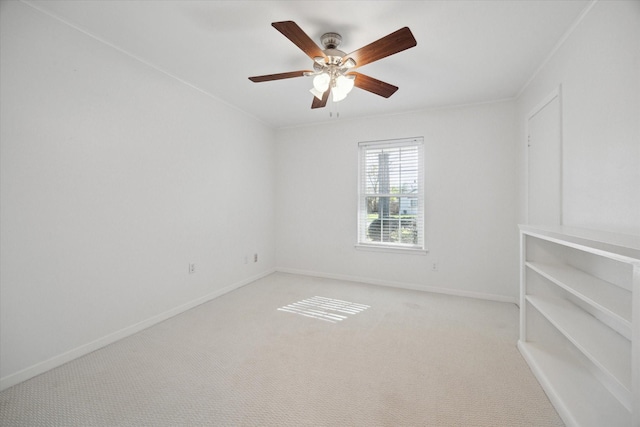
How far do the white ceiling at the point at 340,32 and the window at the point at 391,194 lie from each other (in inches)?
38.6

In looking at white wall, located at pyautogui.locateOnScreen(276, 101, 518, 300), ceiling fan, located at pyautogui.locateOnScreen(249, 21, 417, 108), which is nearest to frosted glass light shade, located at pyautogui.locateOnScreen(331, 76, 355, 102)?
ceiling fan, located at pyautogui.locateOnScreen(249, 21, 417, 108)

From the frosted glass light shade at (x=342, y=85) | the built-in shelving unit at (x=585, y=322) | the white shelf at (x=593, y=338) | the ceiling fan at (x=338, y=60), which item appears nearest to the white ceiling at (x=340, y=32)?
the ceiling fan at (x=338, y=60)

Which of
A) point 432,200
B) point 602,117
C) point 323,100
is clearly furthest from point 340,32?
point 432,200

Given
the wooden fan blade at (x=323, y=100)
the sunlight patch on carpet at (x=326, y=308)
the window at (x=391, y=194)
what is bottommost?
the sunlight patch on carpet at (x=326, y=308)

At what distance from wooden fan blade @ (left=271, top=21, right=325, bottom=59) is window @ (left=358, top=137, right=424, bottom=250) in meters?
2.34

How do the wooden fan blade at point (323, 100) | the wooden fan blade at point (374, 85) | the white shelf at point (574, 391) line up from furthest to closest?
the wooden fan blade at point (323, 100) → the wooden fan blade at point (374, 85) → the white shelf at point (574, 391)

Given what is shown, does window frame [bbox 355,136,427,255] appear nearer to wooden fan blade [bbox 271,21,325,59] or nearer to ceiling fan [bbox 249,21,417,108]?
ceiling fan [bbox 249,21,417,108]

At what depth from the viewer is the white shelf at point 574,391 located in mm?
1371

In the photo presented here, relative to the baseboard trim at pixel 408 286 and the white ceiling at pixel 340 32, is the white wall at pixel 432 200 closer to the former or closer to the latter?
the baseboard trim at pixel 408 286

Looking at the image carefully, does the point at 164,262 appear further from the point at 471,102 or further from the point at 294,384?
the point at 471,102

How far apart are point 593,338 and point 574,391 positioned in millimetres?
400

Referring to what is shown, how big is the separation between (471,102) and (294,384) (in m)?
3.74

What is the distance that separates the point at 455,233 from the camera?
3613mm

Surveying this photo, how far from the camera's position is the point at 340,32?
6.73 feet
